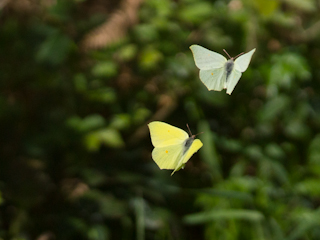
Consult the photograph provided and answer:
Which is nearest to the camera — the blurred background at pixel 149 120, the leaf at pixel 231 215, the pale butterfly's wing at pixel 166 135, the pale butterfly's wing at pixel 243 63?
the pale butterfly's wing at pixel 243 63

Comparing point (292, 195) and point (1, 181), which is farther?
point (292, 195)

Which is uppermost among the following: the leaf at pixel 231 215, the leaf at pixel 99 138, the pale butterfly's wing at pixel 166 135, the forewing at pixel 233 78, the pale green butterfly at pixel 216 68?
the leaf at pixel 99 138

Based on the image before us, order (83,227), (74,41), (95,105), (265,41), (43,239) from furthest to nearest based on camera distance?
(265,41) → (74,41) → (95,105) → (83,227) → (43,239)

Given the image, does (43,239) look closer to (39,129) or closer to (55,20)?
(39,129)

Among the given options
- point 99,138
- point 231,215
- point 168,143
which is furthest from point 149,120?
point 168,143

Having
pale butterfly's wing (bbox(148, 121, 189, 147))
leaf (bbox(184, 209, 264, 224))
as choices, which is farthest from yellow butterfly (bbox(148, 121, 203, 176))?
leaf (bbox(184, 209, 264, 224))

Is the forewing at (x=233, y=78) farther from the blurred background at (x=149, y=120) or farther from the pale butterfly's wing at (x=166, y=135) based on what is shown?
Result: the blurred background at (x=149, y=120)

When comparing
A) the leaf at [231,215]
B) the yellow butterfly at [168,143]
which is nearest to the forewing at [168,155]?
the yellow butterfly at [168,143]

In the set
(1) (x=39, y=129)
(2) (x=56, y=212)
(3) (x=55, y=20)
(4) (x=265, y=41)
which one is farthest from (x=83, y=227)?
(4) (x=265, y=41)
